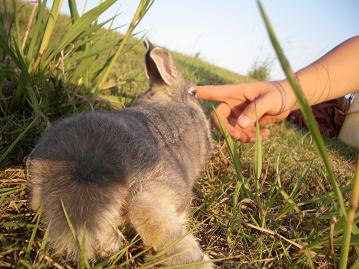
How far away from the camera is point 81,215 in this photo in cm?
118

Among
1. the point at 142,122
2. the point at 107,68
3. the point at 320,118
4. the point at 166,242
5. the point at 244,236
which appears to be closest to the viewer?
the point at 166,242

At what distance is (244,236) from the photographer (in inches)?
58.8

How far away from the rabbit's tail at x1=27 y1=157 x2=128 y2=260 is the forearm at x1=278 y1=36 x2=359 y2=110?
7.11 ft

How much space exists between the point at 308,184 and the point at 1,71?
1949mm

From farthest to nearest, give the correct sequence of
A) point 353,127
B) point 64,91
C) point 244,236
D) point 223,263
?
point 353,127
point 64,91
point 244,236
point 223,263

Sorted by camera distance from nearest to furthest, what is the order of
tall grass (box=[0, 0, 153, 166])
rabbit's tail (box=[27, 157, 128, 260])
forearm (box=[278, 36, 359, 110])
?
rabbit's tail (box=[27, 157, 128, 260]) → tall grass (box=[0, 0, 153, 166]) → forearm (box=[278, 36, 359, 110])

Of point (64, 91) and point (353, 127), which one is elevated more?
point (64, 91)

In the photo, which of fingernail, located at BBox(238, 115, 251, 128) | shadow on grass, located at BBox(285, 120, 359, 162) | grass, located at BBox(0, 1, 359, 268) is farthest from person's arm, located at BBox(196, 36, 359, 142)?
shadow on grass, located at BBox(285, 120, 359, 162)

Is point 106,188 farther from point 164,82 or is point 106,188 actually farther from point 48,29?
point 164,82

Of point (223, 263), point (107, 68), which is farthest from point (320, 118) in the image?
point (223, 263)

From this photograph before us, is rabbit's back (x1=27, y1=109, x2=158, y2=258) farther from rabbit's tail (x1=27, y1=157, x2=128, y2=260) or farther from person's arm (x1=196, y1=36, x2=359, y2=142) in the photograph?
person's arm (x1=196, y1=36, x2=359, y2=142)

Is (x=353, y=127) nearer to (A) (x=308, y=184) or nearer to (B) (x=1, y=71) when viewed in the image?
(A) (x=308, y=184)

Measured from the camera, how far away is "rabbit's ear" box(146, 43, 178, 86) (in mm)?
2633

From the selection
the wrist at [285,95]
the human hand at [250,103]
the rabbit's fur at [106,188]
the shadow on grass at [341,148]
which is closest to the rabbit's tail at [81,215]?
the rabbit's fur at [106,188]
